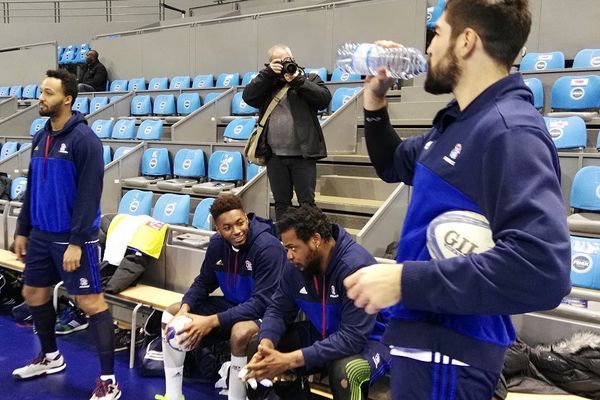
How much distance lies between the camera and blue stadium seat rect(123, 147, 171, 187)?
17.2 feet

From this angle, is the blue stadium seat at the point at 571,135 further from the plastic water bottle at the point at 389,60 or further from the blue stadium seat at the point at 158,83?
the blue stadium seat at the point at 158,83

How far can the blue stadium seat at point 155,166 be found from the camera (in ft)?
17.2

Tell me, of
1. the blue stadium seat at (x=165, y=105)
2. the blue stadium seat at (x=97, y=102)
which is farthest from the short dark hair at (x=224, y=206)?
the blue stadium seat at (x=97, y=102)

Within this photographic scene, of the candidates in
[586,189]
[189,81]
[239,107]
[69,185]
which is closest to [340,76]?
[239,107]

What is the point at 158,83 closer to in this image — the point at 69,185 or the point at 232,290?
the point at 69,185

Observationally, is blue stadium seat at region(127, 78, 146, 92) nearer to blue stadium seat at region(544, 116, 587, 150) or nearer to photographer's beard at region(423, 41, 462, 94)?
blue stadium seat at region(544, 116, 587, 150)

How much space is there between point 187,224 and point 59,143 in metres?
1.68

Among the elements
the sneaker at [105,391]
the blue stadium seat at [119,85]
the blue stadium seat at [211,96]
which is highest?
the blue stadium seat at [119,85]

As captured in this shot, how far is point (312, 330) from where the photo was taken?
2.54 metres

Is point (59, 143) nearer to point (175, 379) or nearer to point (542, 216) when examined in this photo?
point (175, 379)

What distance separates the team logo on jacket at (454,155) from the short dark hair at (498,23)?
0.55ft

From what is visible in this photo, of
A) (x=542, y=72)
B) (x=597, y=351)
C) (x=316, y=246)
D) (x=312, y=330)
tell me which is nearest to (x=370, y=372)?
(x=312, y=330)

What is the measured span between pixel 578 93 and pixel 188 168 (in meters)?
3.50

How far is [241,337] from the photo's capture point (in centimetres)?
259
